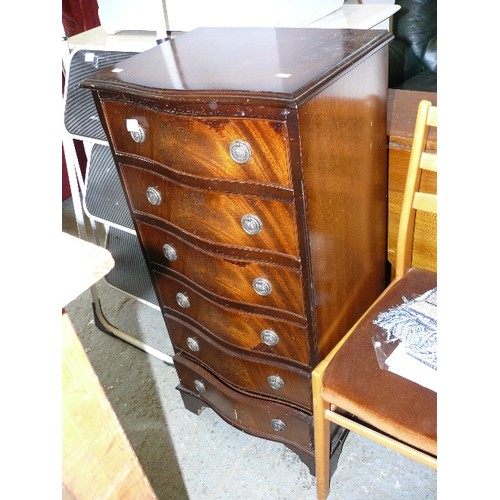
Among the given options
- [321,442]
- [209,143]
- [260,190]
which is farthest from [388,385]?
[209,143]

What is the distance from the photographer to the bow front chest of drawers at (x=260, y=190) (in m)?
0.99

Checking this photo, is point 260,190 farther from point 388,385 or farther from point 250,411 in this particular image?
point 250,411

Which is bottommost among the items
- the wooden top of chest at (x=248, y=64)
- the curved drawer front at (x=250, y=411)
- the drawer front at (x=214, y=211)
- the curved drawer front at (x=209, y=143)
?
the curved drawer front at (x=250, y=411)

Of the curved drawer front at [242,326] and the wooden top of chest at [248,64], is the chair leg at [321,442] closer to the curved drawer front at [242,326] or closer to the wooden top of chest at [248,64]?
the curved drawer front at [242,326]

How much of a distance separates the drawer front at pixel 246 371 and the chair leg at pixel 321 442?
2.1 inches

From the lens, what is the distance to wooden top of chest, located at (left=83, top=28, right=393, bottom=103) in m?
0.96

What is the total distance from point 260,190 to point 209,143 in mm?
138

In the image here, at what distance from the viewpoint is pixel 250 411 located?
152 cm

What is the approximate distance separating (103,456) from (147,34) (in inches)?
58.5

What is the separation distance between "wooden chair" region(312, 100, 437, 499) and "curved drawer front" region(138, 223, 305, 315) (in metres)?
0.19

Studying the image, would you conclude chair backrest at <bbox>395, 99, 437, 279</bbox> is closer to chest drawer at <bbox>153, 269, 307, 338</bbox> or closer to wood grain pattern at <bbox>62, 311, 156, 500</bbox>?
chest drawer at <bbox>153, 269, 307, 338</bbox>

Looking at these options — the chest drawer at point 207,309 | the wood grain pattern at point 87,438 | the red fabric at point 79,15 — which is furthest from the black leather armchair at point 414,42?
the wood grain pattern at point 87,438

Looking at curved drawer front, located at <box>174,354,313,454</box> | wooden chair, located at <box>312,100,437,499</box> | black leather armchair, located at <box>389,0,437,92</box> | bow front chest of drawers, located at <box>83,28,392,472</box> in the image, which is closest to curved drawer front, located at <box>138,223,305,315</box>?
bow front chest of drawers, located at <box>83,28,392,472</box>
